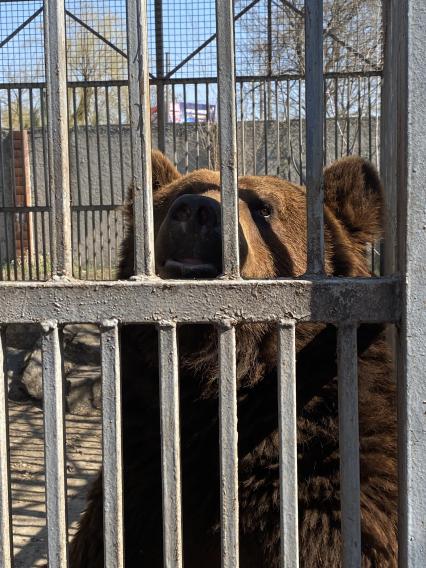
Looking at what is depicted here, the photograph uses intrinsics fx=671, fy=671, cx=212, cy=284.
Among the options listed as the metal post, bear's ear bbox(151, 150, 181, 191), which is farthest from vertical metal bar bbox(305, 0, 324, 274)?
the metal post

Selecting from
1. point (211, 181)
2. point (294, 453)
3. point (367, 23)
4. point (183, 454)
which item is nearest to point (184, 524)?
point (183, 454)

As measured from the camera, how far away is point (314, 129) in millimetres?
1551

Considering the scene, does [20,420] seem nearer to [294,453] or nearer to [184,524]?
[184,524]

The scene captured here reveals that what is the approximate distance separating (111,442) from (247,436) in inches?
38.7

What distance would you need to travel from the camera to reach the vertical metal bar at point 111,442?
159 cm

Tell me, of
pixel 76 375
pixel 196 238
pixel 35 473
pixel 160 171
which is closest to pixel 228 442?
pixel 196 238

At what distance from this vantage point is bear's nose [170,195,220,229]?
245cm

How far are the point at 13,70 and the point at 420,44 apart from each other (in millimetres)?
9023

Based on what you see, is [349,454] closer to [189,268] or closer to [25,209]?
[189,268]

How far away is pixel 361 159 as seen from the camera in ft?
10.3

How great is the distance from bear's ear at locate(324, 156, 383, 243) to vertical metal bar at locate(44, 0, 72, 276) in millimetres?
1829

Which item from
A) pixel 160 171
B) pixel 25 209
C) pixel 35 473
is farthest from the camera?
pixel 25 209

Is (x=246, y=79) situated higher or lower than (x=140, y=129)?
higher

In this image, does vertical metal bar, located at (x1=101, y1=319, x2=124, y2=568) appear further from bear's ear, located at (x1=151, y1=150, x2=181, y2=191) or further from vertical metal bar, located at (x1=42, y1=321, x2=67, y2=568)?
bear's ear, located at (x1=151, y1=150, x2=181, y2=191)
